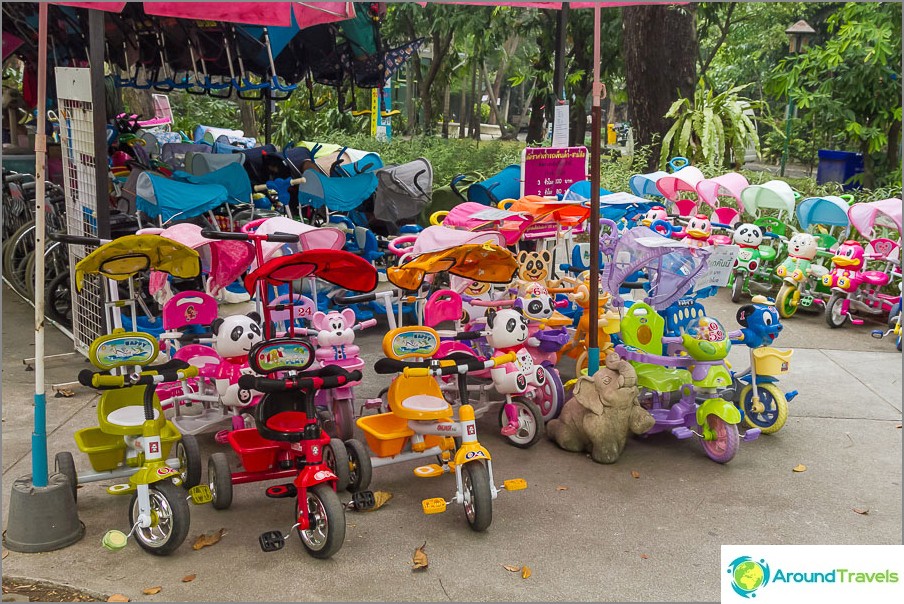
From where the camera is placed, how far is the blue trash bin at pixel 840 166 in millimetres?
16469

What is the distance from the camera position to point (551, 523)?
15.7 feet

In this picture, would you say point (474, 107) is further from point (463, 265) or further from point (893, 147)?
point (463, 265)

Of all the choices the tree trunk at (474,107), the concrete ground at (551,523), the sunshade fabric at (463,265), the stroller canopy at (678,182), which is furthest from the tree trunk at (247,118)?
the sunshade fabric at (463,265)

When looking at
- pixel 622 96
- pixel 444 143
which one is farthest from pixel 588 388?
pixel 622 96

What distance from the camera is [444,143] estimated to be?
1521 centimetres

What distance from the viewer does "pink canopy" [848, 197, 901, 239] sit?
8797 mm

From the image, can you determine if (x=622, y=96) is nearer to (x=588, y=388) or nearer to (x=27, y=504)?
(x=588, y=388)

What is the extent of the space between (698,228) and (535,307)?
3.15m

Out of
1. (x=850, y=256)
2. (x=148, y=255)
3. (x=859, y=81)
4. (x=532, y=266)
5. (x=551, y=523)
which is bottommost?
(x=551, y=523)

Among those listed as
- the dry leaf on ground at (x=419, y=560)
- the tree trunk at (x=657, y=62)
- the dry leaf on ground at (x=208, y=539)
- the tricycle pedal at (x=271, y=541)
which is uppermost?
the tree trunk at (x=657, y=62)

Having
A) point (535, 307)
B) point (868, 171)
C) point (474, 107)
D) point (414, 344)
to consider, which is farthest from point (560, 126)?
point (474, 107)

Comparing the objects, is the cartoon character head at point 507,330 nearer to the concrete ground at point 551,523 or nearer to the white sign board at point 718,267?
the concrete ground at point 551,523

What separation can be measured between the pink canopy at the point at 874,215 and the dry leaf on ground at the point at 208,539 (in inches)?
285

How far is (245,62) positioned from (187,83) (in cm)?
84
